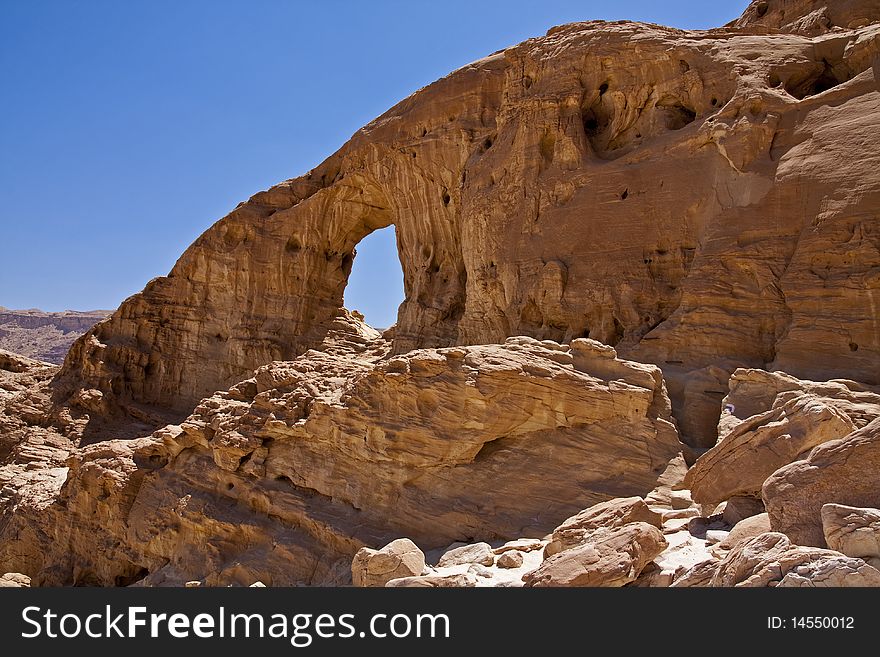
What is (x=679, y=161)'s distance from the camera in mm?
16453

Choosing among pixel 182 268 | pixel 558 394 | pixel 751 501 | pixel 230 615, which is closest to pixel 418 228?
pixel 182 268

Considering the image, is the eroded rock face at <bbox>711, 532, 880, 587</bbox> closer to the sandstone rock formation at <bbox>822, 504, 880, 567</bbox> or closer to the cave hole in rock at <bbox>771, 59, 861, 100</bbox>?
the sandstone rock formation at <bbox>822, 504, 880, 567</bbox>

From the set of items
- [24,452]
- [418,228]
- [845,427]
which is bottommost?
[845,427]

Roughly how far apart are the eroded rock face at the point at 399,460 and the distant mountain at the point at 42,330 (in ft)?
237

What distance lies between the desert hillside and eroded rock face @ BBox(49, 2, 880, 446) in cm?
7

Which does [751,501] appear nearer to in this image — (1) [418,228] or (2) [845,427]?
(2) [845,427]

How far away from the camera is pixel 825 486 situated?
644cm

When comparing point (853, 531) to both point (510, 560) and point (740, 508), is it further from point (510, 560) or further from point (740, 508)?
point (510, 560)

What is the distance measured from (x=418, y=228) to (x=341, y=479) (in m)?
14.0

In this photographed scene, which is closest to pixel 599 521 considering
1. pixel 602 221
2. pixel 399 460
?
pixel 399 460

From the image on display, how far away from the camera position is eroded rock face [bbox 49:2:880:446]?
1340 cm

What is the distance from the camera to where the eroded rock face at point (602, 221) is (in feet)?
44.0

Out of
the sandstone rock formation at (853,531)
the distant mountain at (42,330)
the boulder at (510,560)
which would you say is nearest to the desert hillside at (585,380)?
the sandstone rock formation at (853,531)

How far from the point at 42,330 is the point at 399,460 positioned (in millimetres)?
94063
